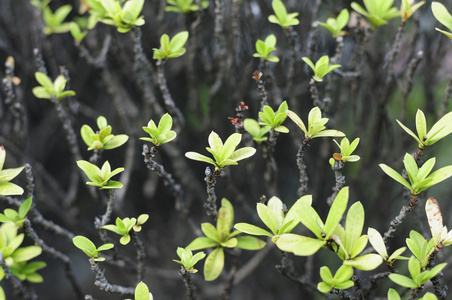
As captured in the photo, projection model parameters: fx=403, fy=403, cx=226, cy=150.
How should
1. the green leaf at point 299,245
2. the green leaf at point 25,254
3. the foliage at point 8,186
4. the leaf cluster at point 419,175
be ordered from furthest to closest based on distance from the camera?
the green leaf at point 25,254, the foliage at point 8,186, the leaf cluster at point 419,175, the green leaf at point 299,245

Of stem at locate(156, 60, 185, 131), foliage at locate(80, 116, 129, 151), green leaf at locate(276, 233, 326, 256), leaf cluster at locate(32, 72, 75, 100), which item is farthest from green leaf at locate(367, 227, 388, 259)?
leaf cluster at locate(32, 72, 75, 100)

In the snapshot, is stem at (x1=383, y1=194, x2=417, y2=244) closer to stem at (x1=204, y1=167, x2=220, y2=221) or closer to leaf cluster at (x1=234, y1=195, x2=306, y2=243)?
leaf cluster at (x1=234, y1=195, x2=306, y2=243)

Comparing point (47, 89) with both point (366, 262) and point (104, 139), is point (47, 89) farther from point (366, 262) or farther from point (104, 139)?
point (366, 262)

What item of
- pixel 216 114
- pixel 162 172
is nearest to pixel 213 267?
pixel 162 172

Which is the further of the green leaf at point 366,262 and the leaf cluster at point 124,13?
the leaf cluster at point 124,13

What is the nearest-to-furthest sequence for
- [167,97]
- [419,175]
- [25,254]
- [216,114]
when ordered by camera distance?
[419,175], [25,254], [167,97], [216,114]

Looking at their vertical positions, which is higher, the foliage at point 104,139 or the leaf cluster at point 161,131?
the leaf cluster at point 161,131

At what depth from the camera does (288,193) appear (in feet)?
8.03

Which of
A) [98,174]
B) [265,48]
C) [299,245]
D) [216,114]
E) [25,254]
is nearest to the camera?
[299,245]

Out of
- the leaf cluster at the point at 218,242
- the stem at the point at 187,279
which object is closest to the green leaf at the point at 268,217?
the leaf cluster at the point at 218,242

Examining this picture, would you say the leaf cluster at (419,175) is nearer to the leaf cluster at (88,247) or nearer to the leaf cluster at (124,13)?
the leaf cluster at (88,247)

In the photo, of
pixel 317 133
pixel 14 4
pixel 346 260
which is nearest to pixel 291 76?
pixel 317 133

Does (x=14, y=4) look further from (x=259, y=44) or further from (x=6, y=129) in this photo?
(x=259, y=44)

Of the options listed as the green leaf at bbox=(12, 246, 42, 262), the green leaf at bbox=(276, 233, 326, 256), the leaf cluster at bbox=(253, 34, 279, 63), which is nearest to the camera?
the green leaf at bbox=(276, 233, 326, 256)
